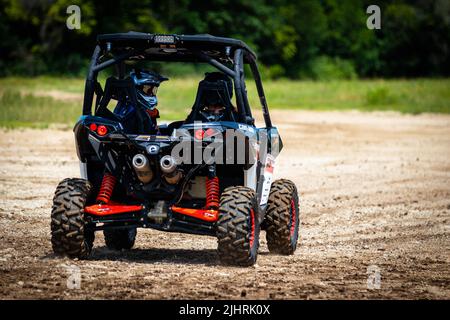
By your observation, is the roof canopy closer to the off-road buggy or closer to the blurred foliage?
the off-road buggy

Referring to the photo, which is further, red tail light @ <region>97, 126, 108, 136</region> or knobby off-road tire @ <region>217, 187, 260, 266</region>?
red tail light @ <region>97, 126, 108, 136</region>

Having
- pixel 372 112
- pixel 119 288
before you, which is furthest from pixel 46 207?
pixel 372 112

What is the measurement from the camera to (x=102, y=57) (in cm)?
1069

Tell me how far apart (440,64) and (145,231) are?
70321mm

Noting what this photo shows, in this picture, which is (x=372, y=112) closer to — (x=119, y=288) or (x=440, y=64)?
(x=119, y=288)

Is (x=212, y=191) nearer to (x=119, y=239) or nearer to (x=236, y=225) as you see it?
(x=236, y=225)

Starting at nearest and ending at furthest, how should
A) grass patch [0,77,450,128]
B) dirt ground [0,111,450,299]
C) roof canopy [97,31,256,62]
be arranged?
dirt ground [0,111,450,299], roof canopy [97,31,256,62], grass patch [0,77,450,128]

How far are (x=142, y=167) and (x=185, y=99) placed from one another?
94.0ft

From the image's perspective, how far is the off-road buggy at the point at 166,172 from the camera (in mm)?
10031

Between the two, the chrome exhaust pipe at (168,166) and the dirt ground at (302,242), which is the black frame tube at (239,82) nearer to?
the chrome exhaust pipe at (168,166)

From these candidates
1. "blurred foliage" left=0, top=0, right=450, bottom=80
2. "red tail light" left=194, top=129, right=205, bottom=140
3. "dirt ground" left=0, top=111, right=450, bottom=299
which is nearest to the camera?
"dirt ground" left=0, top=111, right=450, bottom=299

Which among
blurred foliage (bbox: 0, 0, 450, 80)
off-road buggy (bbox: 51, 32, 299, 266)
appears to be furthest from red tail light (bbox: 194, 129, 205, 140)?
blurred foliage (bbox: 0, 0, 450, 80)

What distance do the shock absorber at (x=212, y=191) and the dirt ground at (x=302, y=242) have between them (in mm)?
573

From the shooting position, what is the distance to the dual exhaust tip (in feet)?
32.8
